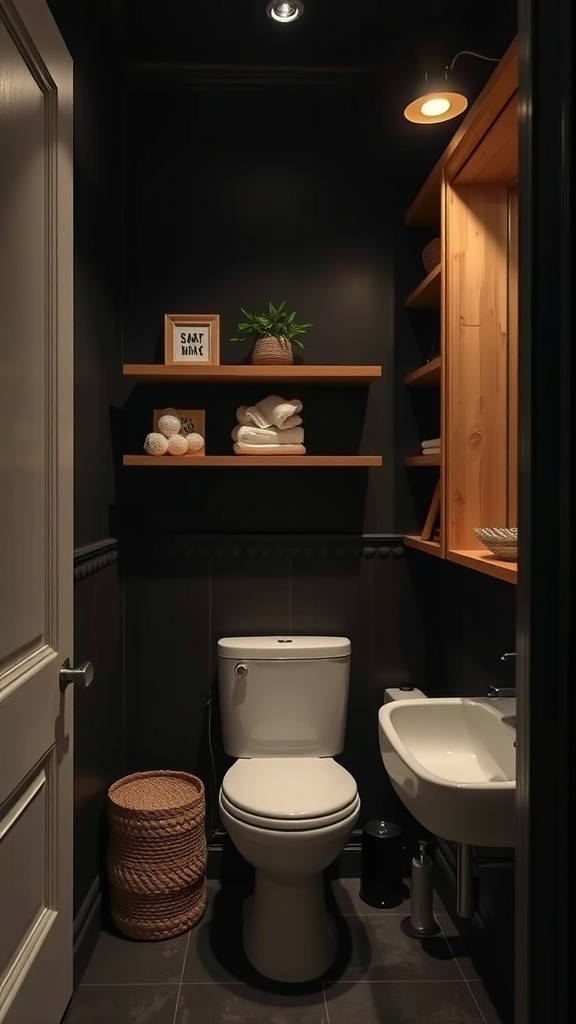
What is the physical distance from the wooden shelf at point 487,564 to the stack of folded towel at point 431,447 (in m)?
0.36

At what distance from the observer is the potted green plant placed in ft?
6.89

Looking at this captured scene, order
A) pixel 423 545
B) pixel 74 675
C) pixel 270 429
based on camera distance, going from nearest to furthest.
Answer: pixel 74 675 → pixel 423 545 → pixel 270 429

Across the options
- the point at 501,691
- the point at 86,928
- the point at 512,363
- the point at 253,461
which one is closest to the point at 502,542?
the point at 501,691

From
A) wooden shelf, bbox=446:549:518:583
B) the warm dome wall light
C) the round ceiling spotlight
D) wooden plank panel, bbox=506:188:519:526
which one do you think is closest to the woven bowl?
wooden shelf, bbox=446:549:518:583

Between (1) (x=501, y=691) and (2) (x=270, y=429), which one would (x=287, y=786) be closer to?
(1) (x=501, y=691)

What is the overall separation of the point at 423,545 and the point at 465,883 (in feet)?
2.92

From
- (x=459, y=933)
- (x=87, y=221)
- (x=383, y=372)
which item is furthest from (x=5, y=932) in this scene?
(x=383, y=372)

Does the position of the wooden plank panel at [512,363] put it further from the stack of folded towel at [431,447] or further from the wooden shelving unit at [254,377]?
the wooden shelving unit at [254,377]

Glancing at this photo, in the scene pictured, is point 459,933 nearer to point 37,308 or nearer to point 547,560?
point 547,560

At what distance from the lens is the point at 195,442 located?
2.14 m

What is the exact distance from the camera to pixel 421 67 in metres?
2.05

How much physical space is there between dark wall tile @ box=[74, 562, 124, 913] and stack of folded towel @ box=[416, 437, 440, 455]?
1.04 metres

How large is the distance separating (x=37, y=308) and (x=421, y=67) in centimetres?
160

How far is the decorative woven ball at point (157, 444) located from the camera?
209 centimetres
